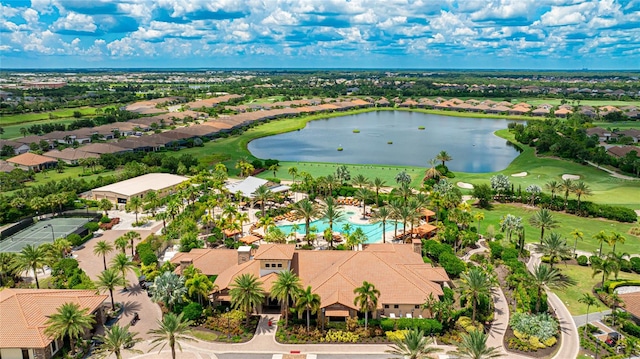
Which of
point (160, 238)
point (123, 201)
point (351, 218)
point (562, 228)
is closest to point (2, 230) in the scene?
point (123, 201)

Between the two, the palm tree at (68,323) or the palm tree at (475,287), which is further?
the palm tree at (475,287)

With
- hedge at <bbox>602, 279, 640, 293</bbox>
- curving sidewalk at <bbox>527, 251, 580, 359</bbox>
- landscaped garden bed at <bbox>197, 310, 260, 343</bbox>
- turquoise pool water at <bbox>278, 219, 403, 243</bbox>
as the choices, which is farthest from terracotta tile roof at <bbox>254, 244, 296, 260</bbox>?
hedge at <bbox>602, 279, 640, 293</bbox>

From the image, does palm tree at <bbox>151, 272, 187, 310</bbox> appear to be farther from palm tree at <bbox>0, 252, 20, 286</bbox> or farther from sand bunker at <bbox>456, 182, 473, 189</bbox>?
sand bunker at <bbox>456, 182, 473, 189</bbox>

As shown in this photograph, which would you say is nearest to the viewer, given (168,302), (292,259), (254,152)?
(168,302)

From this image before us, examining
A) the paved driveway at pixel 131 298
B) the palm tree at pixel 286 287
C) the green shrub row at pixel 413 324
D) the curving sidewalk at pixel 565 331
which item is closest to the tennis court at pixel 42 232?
the paved driveway at pixel 131 298

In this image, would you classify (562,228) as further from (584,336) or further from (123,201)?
(123,201)

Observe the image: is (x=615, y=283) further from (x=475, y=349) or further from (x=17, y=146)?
(x=17, y=146)

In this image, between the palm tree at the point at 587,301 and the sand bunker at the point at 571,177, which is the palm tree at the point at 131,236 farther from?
the sand bunker at the point at 571,177
